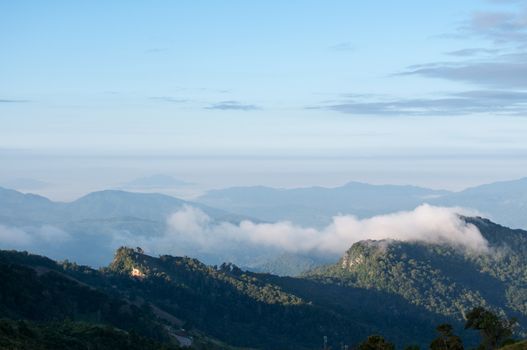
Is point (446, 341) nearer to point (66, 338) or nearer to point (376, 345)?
point (376, 345)

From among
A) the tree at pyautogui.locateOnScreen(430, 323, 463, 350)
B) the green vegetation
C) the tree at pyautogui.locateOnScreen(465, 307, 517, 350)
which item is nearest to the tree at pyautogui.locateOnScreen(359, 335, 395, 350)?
the tree at pyautogui.locateOnScreen(430, 323, 463, 350)

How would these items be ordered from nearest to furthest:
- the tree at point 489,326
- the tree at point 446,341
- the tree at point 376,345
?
the tree at point 376,345 → the tree at point 446,341 → the tree at point 489,326

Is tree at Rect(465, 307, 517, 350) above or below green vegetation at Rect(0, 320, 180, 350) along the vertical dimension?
above

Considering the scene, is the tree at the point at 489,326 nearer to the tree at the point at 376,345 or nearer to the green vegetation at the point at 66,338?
the tree at the point at 376,345

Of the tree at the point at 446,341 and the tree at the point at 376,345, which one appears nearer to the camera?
the tree at the point at 376,345

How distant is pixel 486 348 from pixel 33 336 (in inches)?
2539

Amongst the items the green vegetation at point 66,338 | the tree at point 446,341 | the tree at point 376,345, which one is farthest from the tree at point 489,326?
the green vegetation at point 66,338

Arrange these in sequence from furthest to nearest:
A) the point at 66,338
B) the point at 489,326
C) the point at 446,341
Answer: the point at 66,338
the point at 489,326
the point at 446,341

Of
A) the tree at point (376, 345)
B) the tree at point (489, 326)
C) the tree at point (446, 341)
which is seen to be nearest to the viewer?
the tree at point (376, 345)

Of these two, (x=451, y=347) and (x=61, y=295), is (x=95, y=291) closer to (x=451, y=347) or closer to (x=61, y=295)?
(x=61, y=295)

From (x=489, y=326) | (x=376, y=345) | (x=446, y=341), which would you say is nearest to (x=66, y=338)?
(x=376, y=345)

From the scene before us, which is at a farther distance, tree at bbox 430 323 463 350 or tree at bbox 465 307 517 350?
tree at bbox 465 307 517 350

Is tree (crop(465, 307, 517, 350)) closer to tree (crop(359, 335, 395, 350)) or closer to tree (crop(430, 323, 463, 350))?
tree (crop(430, 323, 463, 350))

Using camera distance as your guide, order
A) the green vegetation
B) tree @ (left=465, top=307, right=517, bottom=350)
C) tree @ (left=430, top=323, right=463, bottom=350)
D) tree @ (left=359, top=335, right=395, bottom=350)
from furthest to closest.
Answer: the green vegetation < tree @ (left=465, top=307, right=517, bottom=350) < tree @ (left=430, top=323, right=463, bottom=350) < tree @ (left=359, top=335, right=395, bottom=350)
